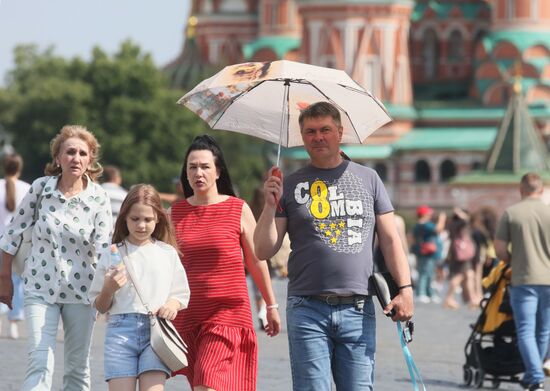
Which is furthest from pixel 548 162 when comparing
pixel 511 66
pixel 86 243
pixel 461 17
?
pixel 86 243

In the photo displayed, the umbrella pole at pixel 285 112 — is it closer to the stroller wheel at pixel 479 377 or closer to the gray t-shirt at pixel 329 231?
the gray t-shirt at pixel 329 231

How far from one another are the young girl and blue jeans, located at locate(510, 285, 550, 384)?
4.49 metres

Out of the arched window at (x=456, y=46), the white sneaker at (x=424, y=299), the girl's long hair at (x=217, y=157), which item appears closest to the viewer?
the girl's long hair at (x=217, y=157)

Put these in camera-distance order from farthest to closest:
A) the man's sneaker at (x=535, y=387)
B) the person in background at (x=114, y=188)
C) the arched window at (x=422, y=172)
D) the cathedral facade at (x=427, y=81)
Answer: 1. the arched window at (x=422, y=172)
2. the cathedral facade at (x=427, y=81)
3. the person in background at (x=114, y=188)
4. the man's sneaker at (x=535, y=387)

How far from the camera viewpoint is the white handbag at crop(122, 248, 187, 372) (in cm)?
859

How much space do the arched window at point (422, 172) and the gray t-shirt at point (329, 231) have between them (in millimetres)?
76602

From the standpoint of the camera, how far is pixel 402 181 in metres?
83.8

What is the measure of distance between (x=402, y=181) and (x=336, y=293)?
2975 inches

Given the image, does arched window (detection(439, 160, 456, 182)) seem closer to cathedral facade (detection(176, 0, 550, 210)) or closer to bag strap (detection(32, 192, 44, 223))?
cathedral facade (detection(176, 0, 550, 210))

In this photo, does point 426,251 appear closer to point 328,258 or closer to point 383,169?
point 328,258

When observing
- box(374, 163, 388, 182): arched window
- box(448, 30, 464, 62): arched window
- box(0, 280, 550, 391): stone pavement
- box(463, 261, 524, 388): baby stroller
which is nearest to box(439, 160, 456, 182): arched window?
box(374, 163, 388, 182): arched window

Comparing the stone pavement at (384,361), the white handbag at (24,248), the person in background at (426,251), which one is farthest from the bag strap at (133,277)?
the person in background at (426,251)

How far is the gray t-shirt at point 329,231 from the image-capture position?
8.45 meters

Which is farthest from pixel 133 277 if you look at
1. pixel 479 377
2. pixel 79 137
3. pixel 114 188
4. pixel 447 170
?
pixel 447 170
